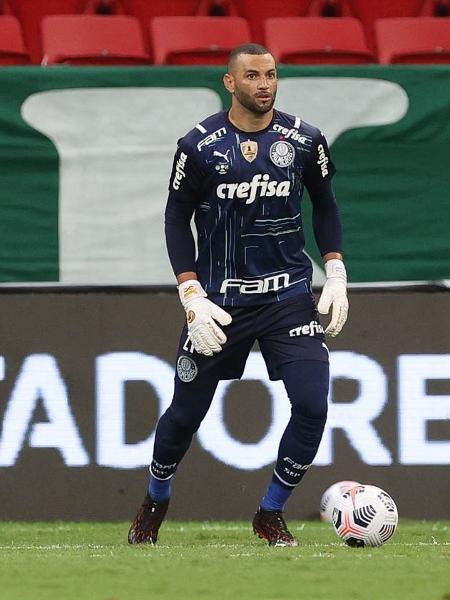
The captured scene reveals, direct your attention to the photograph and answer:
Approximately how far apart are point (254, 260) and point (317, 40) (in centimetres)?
433

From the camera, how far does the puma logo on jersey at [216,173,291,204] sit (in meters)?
6.12

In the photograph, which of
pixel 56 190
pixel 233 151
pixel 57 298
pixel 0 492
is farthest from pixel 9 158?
pixel 233 151

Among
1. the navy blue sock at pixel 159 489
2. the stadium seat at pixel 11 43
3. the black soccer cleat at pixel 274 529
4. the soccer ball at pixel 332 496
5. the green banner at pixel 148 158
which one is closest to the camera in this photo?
the black soccer cleat at pixel 274 529

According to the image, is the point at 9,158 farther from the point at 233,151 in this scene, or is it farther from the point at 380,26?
the point at 380,26

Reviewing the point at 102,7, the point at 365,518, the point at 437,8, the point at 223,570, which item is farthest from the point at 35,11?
the point at 223,570

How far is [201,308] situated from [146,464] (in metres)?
2.15

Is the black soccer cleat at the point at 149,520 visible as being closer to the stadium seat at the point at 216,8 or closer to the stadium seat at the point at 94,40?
the stadium seat at the point at 94,40

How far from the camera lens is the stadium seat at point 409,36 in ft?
33.1

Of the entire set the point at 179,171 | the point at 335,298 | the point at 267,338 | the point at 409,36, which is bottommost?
the point at 267,338

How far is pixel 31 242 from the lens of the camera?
823 cm

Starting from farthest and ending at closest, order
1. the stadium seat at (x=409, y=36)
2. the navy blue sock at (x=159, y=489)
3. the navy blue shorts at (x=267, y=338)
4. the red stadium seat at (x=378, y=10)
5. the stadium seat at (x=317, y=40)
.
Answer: the red stadium seat at (x=378, y=10) → the stadium seat at (x=409, y=36) → the stadium seat at (x=317, y=40) → the navy blue sock at (x=159, y=489) → the navy blue shorts at (x=267, y=338)

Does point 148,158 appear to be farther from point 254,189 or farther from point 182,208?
point 254,189

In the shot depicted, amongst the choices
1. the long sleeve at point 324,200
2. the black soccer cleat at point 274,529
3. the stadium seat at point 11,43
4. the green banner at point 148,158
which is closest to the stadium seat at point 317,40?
the green banner at point 148,158

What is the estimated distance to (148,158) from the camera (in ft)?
26.9
